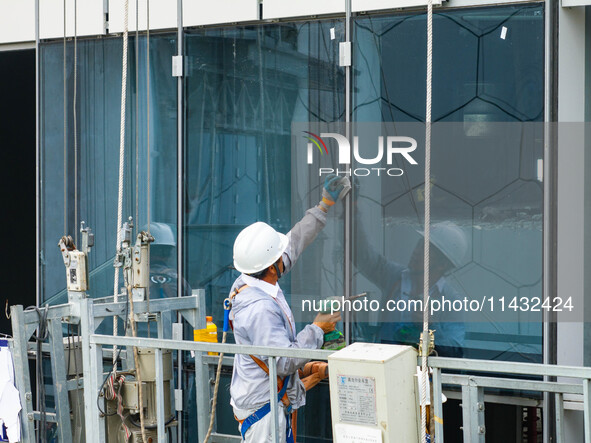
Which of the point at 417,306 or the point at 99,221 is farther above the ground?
the point at 99,221

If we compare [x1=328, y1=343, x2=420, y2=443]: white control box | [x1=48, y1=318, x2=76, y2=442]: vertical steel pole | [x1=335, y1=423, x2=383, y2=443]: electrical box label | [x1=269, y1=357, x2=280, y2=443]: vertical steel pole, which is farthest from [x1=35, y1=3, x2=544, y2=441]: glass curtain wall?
[x1=335, y1=423, x2=383, y2=443]: electrical box label

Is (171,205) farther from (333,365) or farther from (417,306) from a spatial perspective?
(333,365)

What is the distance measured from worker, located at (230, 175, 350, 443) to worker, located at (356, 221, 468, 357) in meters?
1.21

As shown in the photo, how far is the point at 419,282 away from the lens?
503 centimetres

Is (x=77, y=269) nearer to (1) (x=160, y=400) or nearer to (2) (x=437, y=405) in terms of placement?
(1) (x=160, y=400)

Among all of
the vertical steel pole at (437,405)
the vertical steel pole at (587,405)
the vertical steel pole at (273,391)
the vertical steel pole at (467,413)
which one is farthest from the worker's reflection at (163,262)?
the vertical steel pole at (587,405)

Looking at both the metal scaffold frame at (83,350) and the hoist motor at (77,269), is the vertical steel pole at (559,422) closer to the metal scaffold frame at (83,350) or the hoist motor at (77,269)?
the metal scaffold frame at (83,350)

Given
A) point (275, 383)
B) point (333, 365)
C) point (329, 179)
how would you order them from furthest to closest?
point (329, 179) → point (275, 383) → point (333, 365)

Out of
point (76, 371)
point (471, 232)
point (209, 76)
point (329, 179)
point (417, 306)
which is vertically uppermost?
point (209, 76)

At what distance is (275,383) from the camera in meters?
3.46

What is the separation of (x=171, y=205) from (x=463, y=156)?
2.02 m

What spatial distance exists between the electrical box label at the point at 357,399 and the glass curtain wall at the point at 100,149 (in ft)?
9.25

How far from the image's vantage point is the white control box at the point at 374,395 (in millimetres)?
3045

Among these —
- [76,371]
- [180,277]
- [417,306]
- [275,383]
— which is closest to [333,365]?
[275,383]
